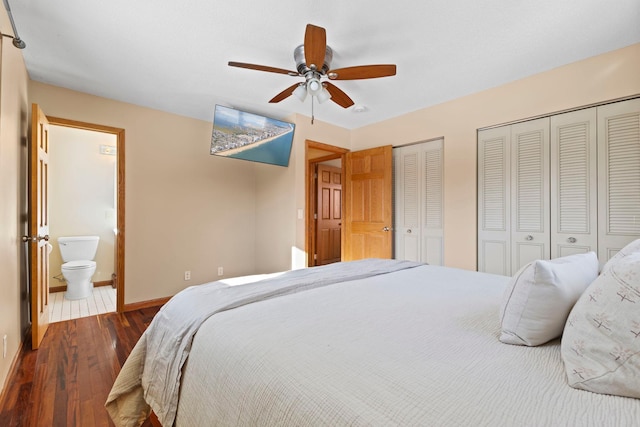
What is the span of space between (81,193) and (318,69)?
4174 millimetres

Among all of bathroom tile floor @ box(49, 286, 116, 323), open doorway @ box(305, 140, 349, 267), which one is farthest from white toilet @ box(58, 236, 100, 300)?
open doorway @ box(305, 140, 349, 267)

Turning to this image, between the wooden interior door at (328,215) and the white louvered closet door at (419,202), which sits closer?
the white louvered closet door at (419,202)

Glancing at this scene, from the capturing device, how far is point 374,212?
13.0 feet

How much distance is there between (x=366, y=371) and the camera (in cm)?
77

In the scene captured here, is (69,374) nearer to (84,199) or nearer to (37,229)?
(37,229)

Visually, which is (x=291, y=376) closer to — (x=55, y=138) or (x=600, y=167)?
(x=600, y=167)

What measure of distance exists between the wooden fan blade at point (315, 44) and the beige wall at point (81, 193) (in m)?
3.48

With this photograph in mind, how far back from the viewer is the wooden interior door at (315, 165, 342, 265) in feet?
17.8

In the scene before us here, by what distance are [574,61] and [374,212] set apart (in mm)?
2443

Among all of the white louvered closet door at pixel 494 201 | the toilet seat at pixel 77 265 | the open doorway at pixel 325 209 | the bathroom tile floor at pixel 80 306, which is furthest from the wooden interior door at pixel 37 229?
the white louvered closet door at pixel 494 201

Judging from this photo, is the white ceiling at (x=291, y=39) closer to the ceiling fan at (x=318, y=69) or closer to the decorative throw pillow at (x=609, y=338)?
the ceiling fan at (x=318, y=69)

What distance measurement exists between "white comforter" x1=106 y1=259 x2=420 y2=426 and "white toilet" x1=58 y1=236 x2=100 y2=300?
3047 millimetres

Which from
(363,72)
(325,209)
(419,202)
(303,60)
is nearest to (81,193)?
(325,209)

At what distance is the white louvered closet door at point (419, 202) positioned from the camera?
3.50 metres
